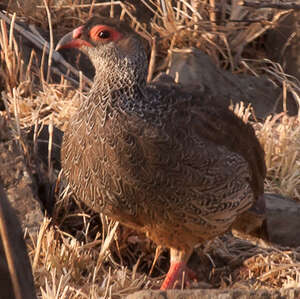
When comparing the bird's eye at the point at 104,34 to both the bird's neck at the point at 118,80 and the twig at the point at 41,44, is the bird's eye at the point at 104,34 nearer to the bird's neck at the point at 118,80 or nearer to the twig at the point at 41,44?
the bird's neck at the point at 118,80

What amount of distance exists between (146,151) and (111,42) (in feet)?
1.76

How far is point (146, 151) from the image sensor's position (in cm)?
329

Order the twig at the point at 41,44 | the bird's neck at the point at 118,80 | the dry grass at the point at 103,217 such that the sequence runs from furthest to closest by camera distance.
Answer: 1. the twig at the point at 41,44
2. the dry grass at the point at 103,217
3. the bird's neck at the point at 118,80

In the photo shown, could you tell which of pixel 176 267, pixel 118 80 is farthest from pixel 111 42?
pixel 176 267

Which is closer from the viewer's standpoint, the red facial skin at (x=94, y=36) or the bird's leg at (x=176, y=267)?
the red facial skin at (x=94, y=36)

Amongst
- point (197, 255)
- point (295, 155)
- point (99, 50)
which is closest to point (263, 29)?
point (295, 155)

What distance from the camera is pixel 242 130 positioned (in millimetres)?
3811

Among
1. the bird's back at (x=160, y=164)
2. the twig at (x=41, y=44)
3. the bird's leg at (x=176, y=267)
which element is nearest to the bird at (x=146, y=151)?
the bird's back at (x=160, y=164)

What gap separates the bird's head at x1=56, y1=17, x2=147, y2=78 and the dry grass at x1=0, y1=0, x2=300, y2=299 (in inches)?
33.7

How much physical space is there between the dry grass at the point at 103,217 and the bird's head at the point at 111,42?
2.80ft

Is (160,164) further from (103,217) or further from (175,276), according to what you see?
(103,217)

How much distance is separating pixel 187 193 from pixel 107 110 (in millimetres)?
504

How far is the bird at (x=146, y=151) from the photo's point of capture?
10.9 feet

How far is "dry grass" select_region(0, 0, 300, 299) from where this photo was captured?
3.70 meters
